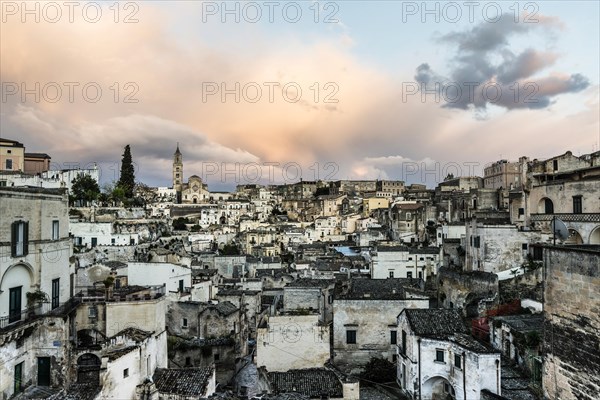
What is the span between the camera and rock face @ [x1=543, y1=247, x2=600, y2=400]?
8320 millimetres

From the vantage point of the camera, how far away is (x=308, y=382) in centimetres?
1767

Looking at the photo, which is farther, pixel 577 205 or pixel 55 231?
pixel 577 205

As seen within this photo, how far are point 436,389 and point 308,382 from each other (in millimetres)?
5759

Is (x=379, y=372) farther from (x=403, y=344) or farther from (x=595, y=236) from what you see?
(x=595, y=236)

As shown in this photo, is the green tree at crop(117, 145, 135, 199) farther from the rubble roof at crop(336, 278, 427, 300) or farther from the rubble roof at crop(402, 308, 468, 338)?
the rubble roof at crop(402, 308, 468, 338)

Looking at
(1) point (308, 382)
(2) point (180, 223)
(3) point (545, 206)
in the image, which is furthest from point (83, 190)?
(3) point (545, 206)

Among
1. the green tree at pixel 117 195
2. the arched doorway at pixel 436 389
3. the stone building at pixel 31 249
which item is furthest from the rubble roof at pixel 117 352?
the green tree at pixel 117 195

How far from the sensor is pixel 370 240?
2211 inches

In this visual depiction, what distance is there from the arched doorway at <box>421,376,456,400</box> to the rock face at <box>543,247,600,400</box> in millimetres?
8949

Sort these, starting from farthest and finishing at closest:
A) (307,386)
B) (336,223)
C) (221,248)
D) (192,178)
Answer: (192,178)
(336,223)
(221,248)
(307,386)

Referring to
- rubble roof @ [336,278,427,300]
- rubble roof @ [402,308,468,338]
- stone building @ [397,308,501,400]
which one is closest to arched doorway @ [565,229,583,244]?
rubble roof @ [336,278,427,300]

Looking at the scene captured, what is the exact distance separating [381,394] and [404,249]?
18665mm

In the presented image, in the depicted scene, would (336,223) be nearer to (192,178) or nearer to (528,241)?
(528,241)

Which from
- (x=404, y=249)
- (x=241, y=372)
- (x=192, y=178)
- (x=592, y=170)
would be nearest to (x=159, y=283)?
(x=241, y=372)
